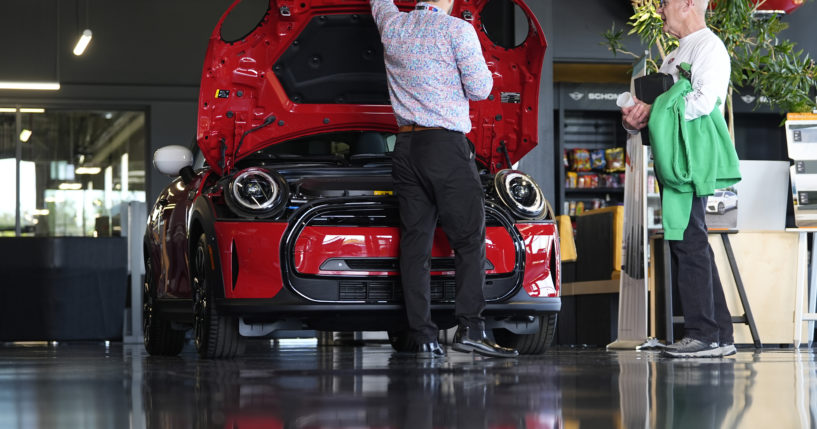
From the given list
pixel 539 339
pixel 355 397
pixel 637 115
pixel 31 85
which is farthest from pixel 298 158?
pixel 31 85

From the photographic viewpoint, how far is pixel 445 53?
412cm

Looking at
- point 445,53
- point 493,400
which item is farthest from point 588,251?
point 493,400

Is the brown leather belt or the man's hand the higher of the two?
the man's hand

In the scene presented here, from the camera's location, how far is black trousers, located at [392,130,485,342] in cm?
399

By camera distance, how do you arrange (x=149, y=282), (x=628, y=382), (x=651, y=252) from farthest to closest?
(x=651, y=252) < (x=149, y=282) < (x=628, y=382)

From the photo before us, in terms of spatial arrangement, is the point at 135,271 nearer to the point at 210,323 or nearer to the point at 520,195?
the point at 210,323

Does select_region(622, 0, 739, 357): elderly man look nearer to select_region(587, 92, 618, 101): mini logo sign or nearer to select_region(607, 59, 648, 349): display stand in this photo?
select_region(607, 59, 648, 349): display stand

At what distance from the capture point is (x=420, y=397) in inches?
85.8

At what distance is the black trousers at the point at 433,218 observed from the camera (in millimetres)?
3988

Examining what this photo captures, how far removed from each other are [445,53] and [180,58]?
9684mm

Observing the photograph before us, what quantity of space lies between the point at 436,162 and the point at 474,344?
690 millimetres

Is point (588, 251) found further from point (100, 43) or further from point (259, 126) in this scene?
point (100, 43)

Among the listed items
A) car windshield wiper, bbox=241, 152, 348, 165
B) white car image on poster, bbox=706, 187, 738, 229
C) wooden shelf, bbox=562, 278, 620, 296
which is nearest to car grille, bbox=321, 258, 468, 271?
car windshield wiper, bbox=241, 152, 348, 165

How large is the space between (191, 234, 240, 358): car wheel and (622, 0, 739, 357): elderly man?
1.68 m
